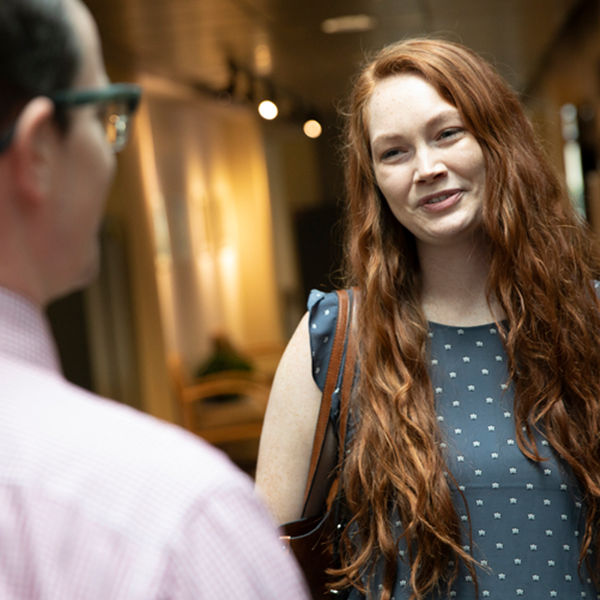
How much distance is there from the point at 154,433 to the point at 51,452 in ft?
0.22

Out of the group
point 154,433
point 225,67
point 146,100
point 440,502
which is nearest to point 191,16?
point 225,67

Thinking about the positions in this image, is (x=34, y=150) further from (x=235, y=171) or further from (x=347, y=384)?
(x=235, y=171)

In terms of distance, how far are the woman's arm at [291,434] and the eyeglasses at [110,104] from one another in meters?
0.85

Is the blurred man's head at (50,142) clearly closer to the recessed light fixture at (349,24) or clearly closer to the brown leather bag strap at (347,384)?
the brown leather bag strap at (347,384)

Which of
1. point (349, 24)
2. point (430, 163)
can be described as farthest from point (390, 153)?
point (349, 24)

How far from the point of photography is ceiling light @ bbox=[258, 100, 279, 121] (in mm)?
6871

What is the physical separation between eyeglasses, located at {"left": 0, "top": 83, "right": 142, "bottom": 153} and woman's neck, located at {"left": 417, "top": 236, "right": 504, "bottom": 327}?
3.10 feet

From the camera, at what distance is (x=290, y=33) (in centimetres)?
531

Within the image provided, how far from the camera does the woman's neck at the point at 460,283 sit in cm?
147

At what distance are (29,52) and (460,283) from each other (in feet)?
3.59

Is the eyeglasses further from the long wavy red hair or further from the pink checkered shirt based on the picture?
the long wavy red hair

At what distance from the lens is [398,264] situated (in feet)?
5.00

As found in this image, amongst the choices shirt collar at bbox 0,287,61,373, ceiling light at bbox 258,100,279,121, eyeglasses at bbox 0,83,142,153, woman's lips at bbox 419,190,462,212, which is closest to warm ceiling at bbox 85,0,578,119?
ceiling light at bbox 258,100,279,121

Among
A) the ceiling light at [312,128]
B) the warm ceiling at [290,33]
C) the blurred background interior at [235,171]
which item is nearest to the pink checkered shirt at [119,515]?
the blurred background interior at [235,171]
